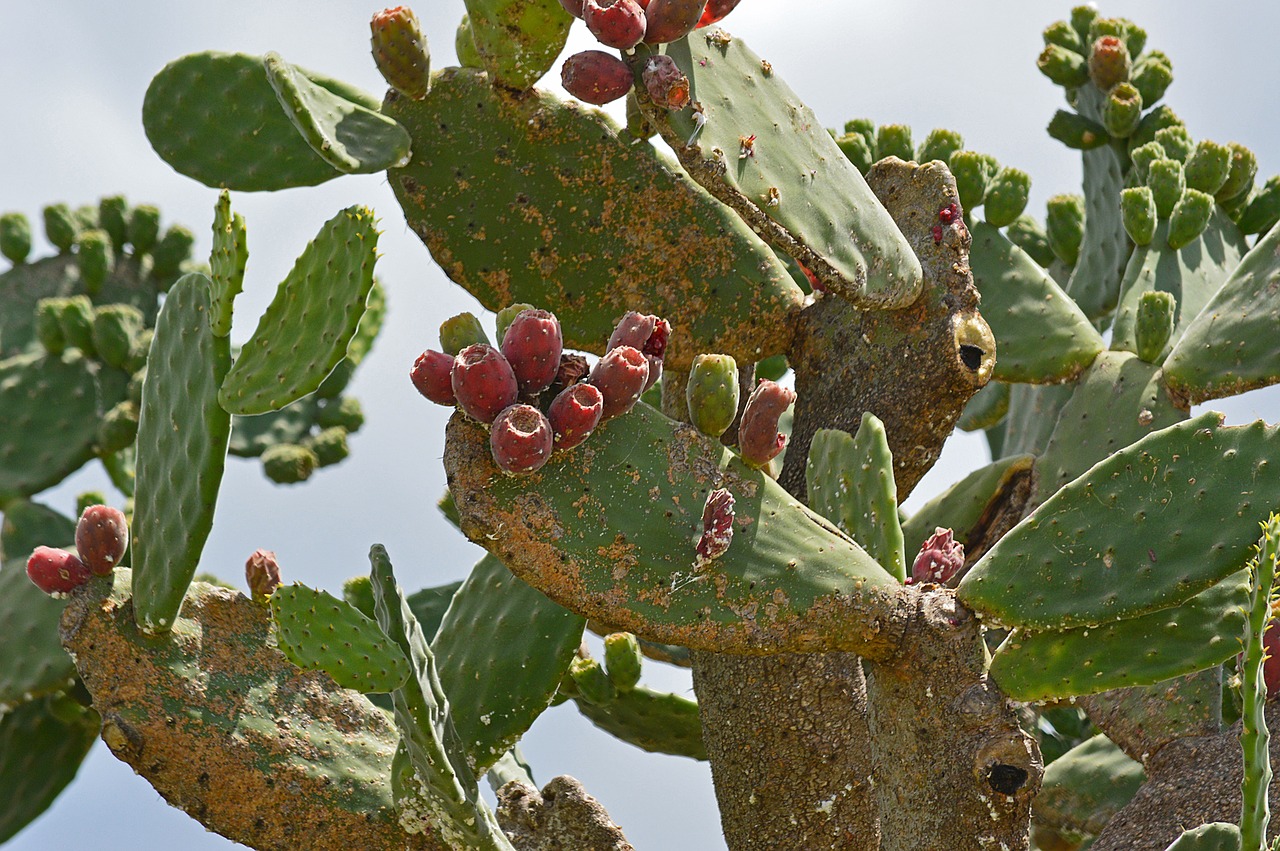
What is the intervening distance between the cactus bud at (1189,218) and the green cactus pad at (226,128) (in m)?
1.95

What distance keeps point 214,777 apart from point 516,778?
2.46ft

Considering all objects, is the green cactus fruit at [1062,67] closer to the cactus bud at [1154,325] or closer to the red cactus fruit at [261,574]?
the cactus bud at [1154,325]

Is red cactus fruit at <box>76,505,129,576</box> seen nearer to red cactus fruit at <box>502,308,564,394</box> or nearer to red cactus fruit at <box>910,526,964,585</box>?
red cactus fruit at <box>502,308,564,394</box>

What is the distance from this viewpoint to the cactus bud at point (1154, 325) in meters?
2.99

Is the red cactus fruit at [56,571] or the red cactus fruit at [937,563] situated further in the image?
the red cactus fruit at [56,571]

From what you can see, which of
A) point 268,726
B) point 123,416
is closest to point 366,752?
point 268,726

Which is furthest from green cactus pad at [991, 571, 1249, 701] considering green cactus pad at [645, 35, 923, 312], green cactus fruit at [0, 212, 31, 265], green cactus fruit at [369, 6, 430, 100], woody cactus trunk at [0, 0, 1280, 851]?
green cactus fruit at [0, 212, 31, 265]

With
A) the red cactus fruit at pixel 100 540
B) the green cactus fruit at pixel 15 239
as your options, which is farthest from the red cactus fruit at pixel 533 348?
the green cactus fruit at pixel 15 239

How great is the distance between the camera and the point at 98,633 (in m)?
2.26

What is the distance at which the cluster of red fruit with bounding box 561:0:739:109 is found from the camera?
2.00 m

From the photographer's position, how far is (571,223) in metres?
2.45

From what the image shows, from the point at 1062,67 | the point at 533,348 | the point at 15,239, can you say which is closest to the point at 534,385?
the point at 533,348

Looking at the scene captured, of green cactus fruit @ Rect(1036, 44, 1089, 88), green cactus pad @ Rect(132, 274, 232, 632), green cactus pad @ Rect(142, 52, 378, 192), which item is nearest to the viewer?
green cactus pad @ Rect(132, 274, 232, 632)

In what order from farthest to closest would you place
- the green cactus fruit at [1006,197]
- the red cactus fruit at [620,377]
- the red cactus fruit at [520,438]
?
the green cactus fruit at [1006,197], the red cactus fruit at [620,377], the red cactus fruit at [520,438]
